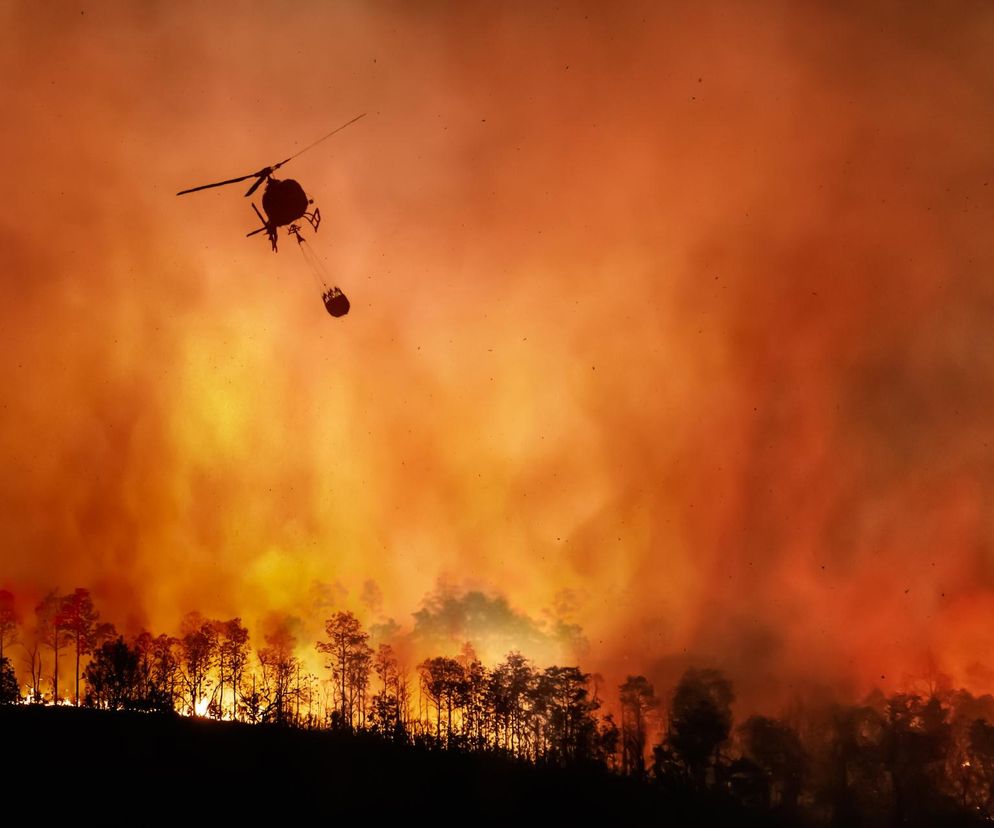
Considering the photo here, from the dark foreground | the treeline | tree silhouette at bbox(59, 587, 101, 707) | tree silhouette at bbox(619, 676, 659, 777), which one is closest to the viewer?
the dark foreground

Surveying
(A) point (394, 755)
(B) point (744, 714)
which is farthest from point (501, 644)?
(A) point (394, 755)

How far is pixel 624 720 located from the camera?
145000 millimetres

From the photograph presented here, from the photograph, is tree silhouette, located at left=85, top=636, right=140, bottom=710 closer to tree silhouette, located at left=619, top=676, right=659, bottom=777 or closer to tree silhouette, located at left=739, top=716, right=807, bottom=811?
tree silhouette, located at left=619, top=676, right=659, bottom=777

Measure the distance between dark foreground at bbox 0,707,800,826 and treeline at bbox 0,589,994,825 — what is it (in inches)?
605

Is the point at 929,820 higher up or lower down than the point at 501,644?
lower down

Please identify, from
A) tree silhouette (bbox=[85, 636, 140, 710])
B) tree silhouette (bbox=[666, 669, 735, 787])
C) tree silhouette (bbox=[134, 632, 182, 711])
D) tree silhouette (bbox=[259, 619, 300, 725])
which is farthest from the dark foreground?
tree silhouette (bbox=[259, 619, 300, 725])

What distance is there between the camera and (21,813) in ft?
141

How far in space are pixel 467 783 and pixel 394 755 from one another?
21.9 feet

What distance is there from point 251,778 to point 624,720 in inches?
3940

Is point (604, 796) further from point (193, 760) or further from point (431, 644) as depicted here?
point (431, 644)

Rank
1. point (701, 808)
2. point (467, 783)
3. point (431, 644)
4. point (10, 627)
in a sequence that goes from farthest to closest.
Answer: point (431, 644) → point (10, 627) → point (701, 808) → point (467, 783)

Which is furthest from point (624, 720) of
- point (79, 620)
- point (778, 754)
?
point (79, 620)

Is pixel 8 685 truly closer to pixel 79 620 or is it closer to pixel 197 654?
pixel 197 654

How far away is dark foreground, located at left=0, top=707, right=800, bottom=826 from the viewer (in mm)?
48031
